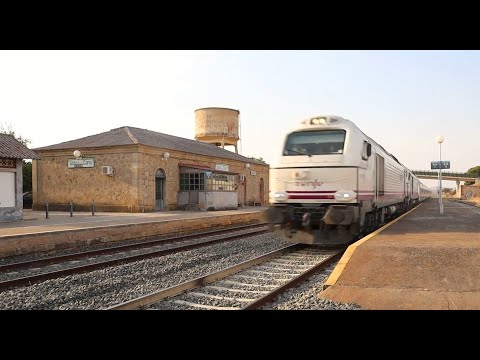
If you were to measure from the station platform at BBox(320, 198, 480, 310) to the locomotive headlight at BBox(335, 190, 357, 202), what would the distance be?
1774 millimetres

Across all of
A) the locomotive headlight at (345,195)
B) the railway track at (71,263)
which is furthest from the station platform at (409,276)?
the railway track at (71,263)

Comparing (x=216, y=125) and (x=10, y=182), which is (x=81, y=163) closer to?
(x=10, y=182)

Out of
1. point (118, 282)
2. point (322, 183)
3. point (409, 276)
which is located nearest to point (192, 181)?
point (322, 183)

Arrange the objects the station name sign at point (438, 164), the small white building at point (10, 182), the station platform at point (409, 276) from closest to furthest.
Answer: the station platform at point (409, 276), the small white building at point (10, 182), the station name sign at point (438, 164)

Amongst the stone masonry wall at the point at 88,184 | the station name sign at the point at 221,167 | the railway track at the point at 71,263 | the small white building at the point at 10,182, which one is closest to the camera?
the railway track at the point at 71,263

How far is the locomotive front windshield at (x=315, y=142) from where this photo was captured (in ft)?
32.8

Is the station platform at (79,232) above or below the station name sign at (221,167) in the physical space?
below

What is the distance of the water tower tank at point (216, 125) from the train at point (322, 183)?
2593cm

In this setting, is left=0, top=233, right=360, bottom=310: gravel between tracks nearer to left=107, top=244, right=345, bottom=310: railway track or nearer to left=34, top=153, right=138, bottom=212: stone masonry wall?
left=107, top=244, right=345, bottom=310: railway track

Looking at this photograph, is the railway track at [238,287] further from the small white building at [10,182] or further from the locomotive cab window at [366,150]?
the small white building at [10,182]

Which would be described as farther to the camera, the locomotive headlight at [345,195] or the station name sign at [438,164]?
the station name sign at [438,164]

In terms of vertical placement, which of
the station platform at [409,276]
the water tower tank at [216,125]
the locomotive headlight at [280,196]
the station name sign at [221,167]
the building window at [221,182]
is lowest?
the station platform at [409,276]

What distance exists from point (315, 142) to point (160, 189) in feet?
52.9
